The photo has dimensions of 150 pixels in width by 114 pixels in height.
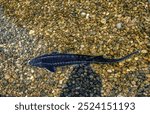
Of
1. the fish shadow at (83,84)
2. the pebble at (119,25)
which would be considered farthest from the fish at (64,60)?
the pebble at (119,25)

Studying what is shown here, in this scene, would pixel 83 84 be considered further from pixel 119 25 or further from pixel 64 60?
pixel 119 25

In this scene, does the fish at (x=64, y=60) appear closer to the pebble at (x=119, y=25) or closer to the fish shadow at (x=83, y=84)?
the fish shadow at (x=83, y=84)

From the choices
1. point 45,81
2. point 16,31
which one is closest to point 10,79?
point 45,81

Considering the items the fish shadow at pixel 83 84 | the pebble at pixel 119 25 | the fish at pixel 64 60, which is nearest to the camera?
the fish shadow at pixel 83 84

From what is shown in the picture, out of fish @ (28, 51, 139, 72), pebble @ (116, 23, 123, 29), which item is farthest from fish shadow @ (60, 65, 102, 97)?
pebble @ (116, 23, 123, 29)

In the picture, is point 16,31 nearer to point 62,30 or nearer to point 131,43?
point 62,30
